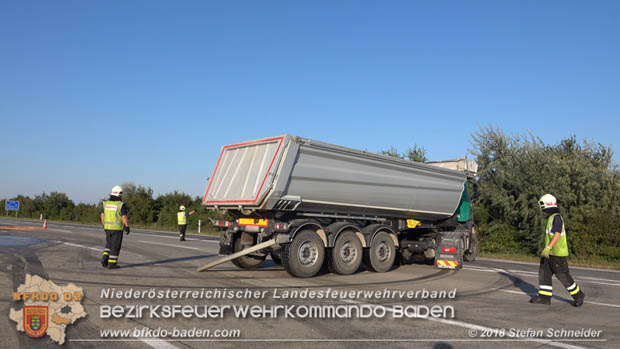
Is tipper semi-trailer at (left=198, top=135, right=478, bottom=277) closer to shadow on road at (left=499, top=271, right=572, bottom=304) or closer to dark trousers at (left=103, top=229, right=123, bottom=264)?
shadow on road at (left=499, top=271, right=572, bottom=304)

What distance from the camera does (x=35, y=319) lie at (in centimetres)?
536

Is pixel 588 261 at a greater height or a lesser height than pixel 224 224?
lesser

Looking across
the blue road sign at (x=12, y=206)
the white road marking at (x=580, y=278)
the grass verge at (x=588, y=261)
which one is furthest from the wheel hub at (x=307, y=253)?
the blue road sign at (x=12, y=206)

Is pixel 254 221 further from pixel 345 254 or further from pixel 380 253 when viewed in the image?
pixel 380 253

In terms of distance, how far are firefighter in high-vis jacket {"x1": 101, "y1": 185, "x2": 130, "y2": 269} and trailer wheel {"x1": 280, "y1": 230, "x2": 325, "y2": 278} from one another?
337 cm

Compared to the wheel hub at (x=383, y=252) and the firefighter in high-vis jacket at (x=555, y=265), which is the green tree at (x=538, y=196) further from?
the firefighter in high-vis jacket at (x=555, y=265)

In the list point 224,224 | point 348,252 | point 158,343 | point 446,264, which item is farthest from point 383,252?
point 158,343

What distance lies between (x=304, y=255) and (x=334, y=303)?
9.84ft

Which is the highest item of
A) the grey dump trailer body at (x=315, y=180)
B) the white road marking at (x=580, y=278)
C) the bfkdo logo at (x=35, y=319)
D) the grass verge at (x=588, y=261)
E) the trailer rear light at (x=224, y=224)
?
the grey dump trailer body at (x=315, y=180)

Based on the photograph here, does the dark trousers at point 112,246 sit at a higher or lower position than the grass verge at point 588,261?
higher

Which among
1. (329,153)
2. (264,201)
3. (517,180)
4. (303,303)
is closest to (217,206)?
(264,201)

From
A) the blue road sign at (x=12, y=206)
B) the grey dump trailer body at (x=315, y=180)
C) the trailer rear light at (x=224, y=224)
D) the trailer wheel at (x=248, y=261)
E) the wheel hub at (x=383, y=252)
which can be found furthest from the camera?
the blue road sign at (x=12, y=206)

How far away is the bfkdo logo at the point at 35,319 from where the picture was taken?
4.99 m

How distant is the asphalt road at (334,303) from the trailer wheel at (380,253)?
0.31 m
